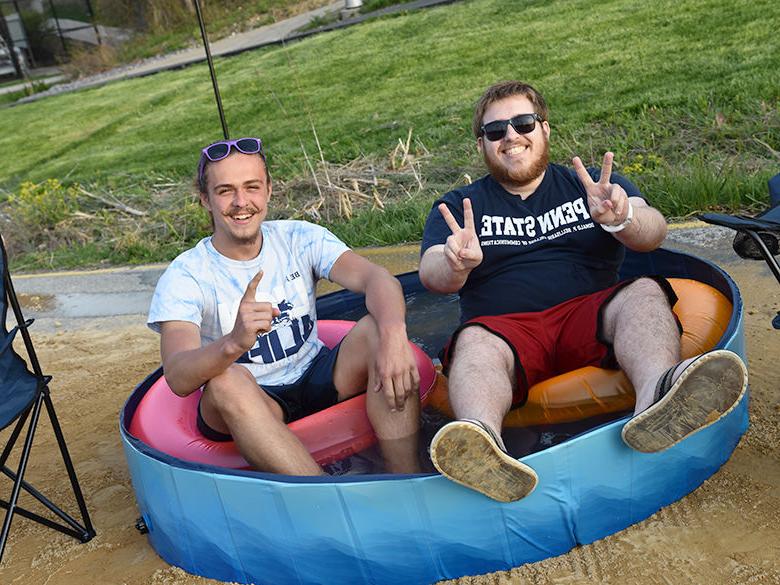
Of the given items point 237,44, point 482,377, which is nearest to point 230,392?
point 482,377

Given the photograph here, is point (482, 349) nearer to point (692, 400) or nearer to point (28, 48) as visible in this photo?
point (692, 400)

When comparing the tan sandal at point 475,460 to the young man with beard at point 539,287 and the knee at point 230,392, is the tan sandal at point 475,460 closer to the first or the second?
the young man with beard at point 539,287

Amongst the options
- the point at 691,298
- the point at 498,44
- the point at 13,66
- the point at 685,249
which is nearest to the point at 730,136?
the point at 685,249

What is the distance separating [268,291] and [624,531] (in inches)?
53.9

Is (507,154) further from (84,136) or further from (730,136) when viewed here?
(84,136)

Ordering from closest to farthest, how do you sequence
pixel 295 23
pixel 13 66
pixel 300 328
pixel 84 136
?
1. pixel 300 328
2. pixel 84 136
3. pixel 295 23
4. pixel 13 66

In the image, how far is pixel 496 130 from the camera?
3.26m

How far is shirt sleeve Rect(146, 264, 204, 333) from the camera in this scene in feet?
9.63

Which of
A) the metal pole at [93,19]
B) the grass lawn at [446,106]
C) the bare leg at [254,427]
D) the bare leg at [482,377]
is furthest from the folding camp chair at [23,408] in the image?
the metal pole at [93,19]

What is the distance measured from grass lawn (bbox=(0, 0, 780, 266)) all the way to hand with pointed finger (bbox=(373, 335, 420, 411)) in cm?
303

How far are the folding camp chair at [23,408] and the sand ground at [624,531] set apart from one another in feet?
0.47

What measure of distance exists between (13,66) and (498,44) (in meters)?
15.5

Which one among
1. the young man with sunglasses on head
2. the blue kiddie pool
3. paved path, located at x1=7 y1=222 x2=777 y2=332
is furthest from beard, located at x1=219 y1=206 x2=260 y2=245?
paved path, located at x1=7 y1=222 x2=777 y2=332

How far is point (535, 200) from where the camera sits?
3350 millimetres
